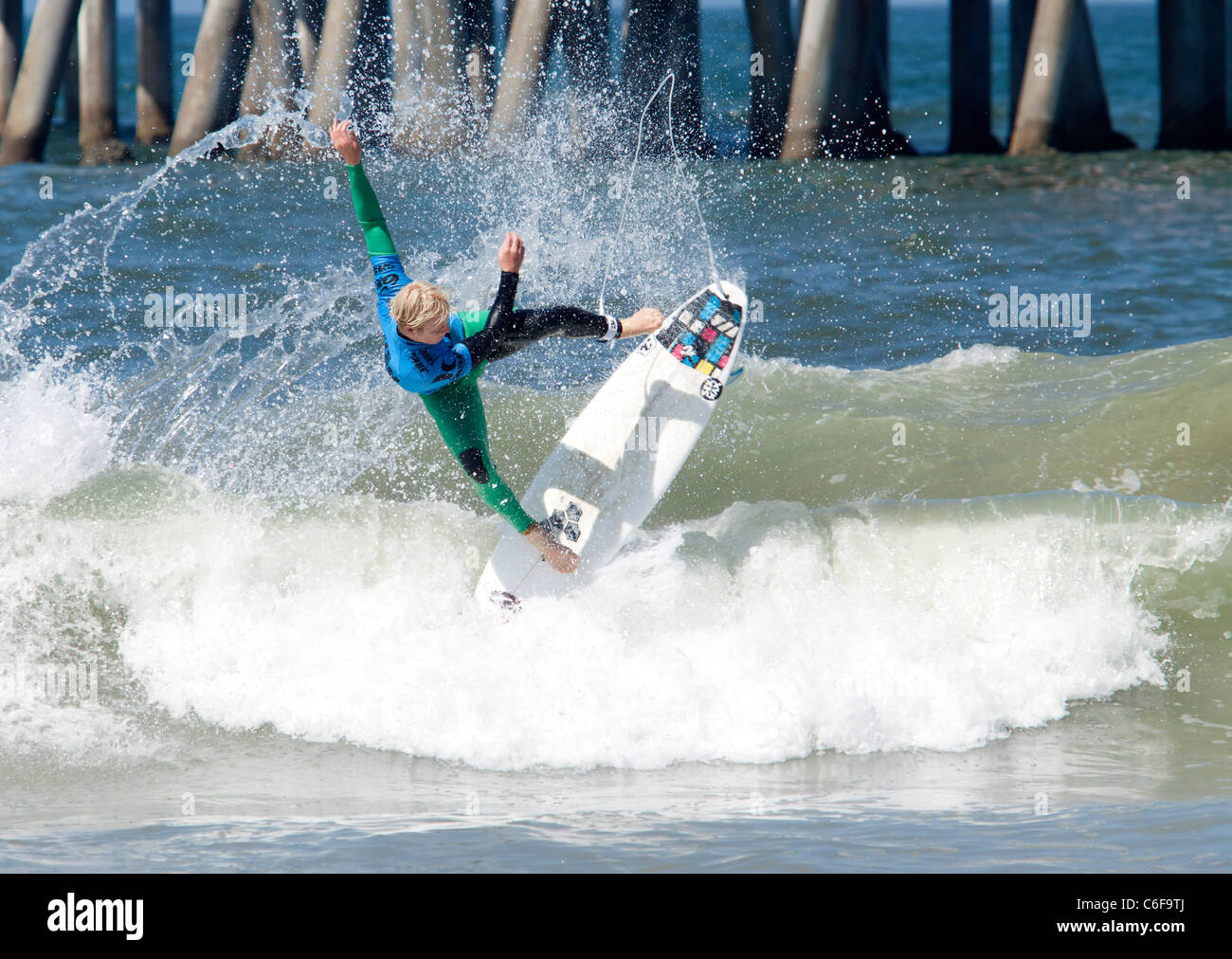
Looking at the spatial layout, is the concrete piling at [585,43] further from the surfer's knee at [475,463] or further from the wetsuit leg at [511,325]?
the surfer's knee at [475,463]

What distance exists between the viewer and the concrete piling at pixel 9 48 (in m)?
17.1

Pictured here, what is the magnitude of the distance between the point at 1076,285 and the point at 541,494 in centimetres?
761

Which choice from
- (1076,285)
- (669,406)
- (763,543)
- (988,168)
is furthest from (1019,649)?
(988,168)

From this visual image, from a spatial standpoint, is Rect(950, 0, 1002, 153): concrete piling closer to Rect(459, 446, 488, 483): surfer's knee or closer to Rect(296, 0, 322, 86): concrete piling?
Rect(296, 0, 322, 86): concrete piling

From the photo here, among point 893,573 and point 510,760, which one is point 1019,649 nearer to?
point 893,573

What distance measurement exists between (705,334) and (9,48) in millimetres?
15287

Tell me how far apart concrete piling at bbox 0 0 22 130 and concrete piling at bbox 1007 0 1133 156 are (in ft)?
45.8

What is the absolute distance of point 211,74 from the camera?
15.7m

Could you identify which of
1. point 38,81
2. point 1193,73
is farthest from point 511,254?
point 1193,73

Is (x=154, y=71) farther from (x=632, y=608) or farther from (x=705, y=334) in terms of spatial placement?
(x=632, y=608)

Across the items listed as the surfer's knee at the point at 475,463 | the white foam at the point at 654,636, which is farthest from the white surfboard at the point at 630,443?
the surfer's knee at the point at 475,463

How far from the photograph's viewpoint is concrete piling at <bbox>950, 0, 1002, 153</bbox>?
59.8ft

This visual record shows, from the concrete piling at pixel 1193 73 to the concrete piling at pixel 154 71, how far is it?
14390 mm

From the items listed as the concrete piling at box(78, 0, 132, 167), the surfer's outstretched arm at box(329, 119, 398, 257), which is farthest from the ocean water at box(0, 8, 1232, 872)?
the concrete piling at box(78, 0, 132, 167)
